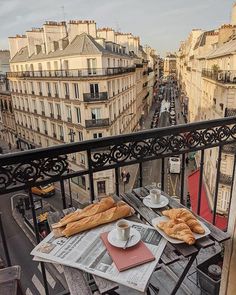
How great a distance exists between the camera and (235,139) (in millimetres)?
3125

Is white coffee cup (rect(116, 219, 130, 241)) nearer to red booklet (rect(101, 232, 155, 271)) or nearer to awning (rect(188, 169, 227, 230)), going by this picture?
red booklet (rect(101, 232, 155, 271))

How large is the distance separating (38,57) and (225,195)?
60.5ft

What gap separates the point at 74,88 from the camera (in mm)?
18266

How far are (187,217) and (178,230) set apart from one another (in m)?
0.17

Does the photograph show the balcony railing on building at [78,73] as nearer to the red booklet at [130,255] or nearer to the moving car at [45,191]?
the moving car at [45,191]

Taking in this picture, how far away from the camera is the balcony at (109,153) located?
2104 millimetres

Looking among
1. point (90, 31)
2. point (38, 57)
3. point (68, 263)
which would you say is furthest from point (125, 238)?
point (38, 57)

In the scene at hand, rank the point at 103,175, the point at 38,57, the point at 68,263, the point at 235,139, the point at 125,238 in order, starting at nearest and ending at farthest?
the point at 68,263, the point at 125,238, the point at 235,139, the point at 103,175, the point at 38,57

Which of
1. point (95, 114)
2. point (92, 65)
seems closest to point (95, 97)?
point (95, 114)

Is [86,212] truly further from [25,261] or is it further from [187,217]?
[25,261]

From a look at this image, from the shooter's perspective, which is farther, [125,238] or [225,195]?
[225,195]

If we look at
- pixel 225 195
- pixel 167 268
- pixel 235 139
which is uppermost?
pixel 235 139

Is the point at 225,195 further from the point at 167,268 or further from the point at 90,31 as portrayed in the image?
the point at 90,31

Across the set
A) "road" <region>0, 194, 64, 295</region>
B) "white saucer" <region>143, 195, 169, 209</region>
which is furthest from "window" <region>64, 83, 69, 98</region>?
"white saucer" <region>143, 195, 169, 209</region>
